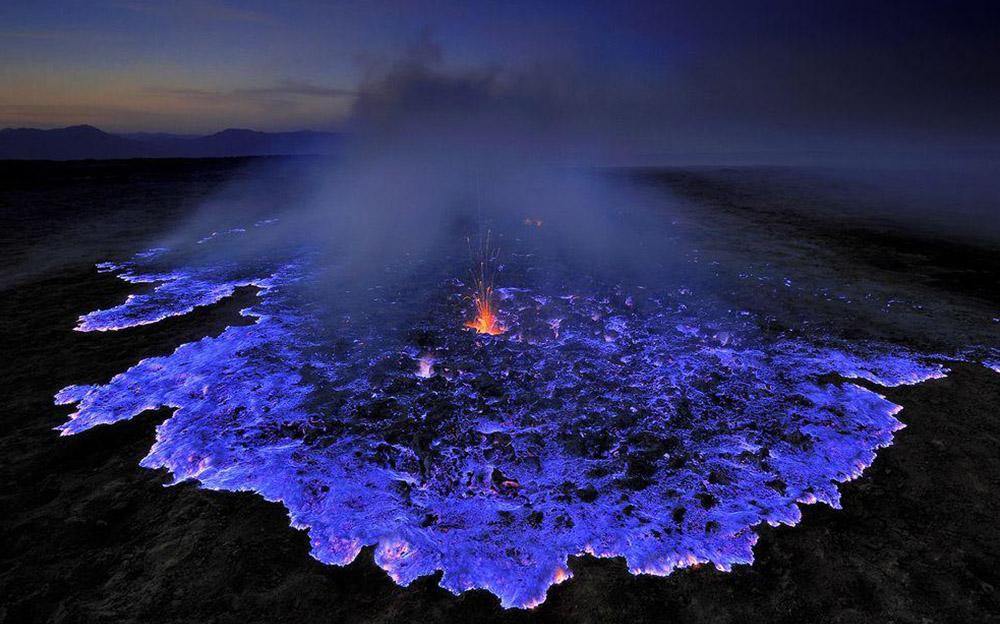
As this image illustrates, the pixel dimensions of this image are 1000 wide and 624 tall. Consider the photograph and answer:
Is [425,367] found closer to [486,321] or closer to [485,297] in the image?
[486,321]

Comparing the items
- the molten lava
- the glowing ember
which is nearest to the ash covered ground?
the glowing ember

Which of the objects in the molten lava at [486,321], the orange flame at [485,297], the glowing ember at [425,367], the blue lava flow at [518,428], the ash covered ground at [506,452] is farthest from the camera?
the orange flame at [485,297]

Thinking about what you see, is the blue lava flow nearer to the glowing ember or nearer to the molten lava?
the glowing ember

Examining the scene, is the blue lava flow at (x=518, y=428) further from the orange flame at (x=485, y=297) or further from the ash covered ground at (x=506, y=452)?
the orange flame at (x=485, y=297)

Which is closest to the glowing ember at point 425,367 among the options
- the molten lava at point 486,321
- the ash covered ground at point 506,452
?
the ash covered ground at point 506,452

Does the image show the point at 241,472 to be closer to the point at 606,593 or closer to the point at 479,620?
the point at 479,620

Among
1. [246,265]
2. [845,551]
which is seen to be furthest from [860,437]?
[246,265]

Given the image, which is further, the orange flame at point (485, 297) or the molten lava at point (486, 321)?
the orange flame at point (485, 297)

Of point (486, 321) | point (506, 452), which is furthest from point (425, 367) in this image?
point (506, 452)
